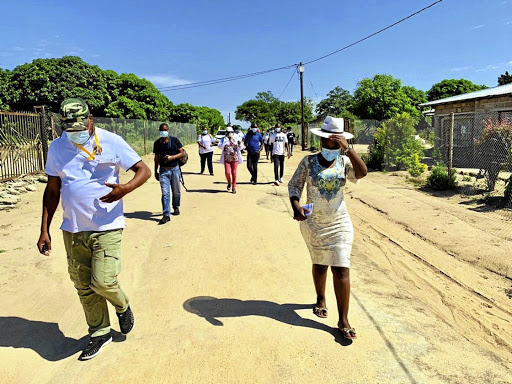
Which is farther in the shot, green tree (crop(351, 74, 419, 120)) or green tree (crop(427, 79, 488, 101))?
green tree (crop(427, 79, 488, 101))

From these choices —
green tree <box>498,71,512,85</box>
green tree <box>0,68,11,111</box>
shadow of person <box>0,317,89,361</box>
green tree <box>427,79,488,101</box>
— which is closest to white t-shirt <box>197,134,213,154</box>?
shadow of person <box>0,317,89,361</box>

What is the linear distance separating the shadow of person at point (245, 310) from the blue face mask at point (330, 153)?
5.01 ft

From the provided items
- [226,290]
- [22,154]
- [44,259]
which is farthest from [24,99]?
[226,290]

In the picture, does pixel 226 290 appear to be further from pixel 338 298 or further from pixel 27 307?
pixel 27 307

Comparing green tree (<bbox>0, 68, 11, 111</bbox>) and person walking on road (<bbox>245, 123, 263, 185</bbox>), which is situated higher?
green tree (<bbox>0, 68, 11, 111</bbox>)

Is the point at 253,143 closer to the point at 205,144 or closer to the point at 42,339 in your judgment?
the point at 205,144

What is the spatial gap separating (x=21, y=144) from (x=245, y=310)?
10.3 m

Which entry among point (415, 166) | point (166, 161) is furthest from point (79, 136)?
point (415, 166)

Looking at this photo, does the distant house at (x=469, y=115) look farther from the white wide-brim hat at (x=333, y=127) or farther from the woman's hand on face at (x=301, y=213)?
the woman's hand on face at (x=301, y=213)

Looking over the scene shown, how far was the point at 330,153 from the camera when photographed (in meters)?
3.34

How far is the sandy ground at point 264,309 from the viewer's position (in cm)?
296

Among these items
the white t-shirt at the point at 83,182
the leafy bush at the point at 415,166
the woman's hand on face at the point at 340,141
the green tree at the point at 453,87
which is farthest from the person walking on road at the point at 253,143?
the green tree at the point at 453,87

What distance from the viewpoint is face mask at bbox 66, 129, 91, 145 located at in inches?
115

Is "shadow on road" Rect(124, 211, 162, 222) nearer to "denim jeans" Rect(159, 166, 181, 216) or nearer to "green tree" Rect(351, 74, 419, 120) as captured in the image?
"denim jeans" Rect(159, 166, 181, 216)
